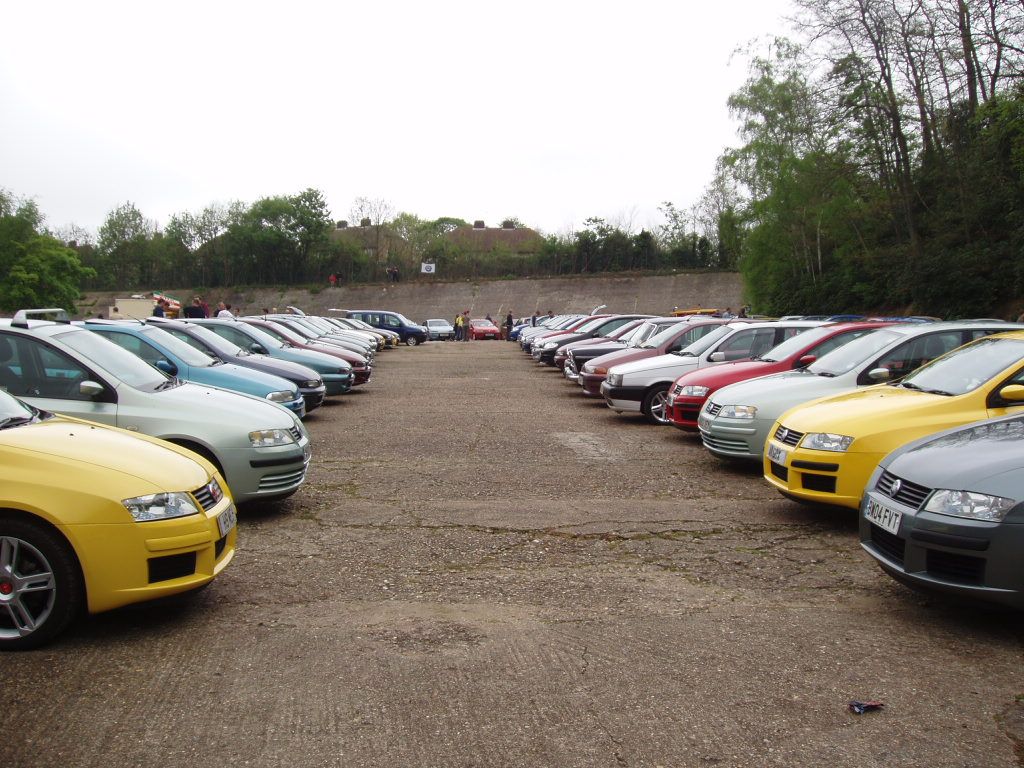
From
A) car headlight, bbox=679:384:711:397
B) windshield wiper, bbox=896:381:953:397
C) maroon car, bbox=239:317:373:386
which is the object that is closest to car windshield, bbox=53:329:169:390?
car headlight, bbox=679:384:711:397

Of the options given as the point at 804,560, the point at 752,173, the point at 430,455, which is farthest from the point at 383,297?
the point at 804,560

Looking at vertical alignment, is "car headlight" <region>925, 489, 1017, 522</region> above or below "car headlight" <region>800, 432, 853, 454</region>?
above

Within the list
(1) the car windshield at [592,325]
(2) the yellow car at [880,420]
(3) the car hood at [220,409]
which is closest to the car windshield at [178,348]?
(3) the car hood at [220,409]

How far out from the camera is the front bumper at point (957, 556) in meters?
4.61

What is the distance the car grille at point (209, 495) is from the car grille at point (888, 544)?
3908 mm

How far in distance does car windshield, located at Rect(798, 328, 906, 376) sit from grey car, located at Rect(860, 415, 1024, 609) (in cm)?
443

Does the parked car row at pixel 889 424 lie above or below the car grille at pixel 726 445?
above

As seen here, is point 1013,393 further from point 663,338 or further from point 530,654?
point 663,338

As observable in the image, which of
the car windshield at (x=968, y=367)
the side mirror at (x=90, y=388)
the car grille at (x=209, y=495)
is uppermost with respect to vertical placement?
the car windshield at (x=968, y=367)

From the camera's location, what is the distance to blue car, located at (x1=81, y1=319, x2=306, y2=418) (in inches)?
423

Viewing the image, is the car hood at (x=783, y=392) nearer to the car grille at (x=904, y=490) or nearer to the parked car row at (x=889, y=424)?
the parked car row at (x=889, y=424)

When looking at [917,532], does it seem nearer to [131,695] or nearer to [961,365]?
[961,365]

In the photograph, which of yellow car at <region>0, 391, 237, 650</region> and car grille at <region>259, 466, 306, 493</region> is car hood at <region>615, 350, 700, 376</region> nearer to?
car grille at <region>259, 466, 306, 493</region>

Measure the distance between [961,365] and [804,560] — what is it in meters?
2.62
